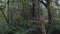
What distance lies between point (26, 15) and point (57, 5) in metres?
1.33

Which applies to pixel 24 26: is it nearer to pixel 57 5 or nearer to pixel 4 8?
pixel 4 8

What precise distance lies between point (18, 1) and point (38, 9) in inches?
33.5

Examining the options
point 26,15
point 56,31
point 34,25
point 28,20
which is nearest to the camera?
point 56,31

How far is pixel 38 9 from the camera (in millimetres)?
5633

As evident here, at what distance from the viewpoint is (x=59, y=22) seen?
5.23 metres

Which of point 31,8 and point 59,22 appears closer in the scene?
point 59,22

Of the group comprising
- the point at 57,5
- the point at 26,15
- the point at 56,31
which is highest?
the point at 57,5

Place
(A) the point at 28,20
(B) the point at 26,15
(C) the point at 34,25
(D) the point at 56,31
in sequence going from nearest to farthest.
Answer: (D) the point at 56,31
(C) the point at 34,25
(A) the point at 28,20
(B) the point at 26,15

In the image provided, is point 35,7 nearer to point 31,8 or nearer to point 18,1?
point 31,8

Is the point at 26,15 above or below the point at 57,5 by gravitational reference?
below

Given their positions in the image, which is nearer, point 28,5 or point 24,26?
point 24,26

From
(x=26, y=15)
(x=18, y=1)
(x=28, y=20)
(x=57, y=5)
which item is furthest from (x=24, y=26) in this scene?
(x=57, y=5)

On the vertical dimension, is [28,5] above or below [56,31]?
above

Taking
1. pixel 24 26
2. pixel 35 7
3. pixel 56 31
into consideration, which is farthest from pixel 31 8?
pixel 56 31
